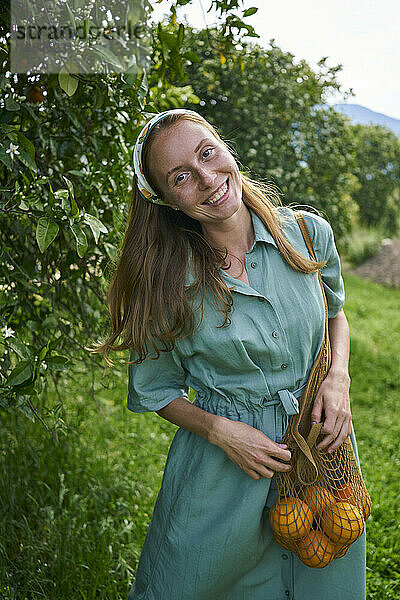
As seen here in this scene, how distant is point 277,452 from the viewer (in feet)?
5.27

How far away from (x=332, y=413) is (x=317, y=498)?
23 centimetres

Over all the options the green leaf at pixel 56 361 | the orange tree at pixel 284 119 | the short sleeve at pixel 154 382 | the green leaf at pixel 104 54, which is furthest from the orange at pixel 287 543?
the orange tree at pixel 284 119

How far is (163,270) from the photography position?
1.70 meters

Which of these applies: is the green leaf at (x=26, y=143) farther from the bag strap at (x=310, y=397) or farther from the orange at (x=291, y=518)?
the orange at (x=291, y=518)

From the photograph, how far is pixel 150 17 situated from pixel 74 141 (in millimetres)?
526

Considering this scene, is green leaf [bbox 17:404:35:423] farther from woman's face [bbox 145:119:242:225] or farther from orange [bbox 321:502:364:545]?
orange [bbox 321:502:364:545]

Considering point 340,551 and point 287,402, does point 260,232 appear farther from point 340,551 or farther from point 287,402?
point 340,551

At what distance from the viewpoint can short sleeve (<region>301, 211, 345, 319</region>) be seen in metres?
1.81

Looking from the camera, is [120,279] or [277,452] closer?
[277,452]

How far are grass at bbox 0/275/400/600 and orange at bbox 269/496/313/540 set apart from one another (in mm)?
1051

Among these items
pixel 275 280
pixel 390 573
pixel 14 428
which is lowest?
pixel 14 428

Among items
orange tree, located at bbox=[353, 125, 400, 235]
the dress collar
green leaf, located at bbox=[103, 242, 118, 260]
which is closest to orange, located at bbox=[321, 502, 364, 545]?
the dress collar

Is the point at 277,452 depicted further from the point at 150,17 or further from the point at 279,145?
the point at 279,145

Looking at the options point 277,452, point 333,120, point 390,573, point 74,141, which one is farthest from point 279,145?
point 277,452
